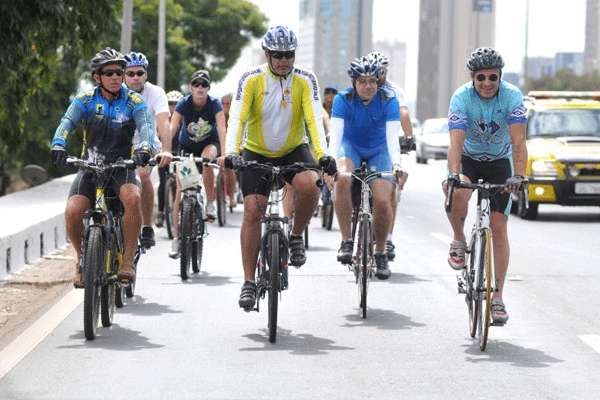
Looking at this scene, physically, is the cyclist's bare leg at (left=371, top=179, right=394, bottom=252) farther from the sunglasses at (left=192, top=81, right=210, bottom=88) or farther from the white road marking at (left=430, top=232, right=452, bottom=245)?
the white road marking at (left=430, top=232, right=452, bottom=245)

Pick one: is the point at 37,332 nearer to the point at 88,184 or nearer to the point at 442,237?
the point at 88,184

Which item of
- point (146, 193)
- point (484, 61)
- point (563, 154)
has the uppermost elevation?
point (484, 61)

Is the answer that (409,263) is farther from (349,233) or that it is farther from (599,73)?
(599,73)

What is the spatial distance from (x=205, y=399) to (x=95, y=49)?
14378 millimetres

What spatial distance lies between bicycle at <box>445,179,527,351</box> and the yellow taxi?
472 inches

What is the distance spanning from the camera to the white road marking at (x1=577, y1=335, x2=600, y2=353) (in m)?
9.66

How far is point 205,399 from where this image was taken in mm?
7848

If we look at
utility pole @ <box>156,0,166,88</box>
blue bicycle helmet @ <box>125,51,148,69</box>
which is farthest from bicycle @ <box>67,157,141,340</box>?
utility pole @ <box>156,0,166,88</box>

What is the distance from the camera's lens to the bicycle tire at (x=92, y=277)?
9648mm

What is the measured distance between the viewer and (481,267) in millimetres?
9508

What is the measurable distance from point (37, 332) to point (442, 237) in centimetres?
950

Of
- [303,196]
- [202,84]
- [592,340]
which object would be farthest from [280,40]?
[202,84]

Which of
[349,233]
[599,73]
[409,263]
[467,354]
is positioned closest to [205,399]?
[467,354]

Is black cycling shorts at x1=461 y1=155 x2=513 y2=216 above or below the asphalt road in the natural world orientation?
above
